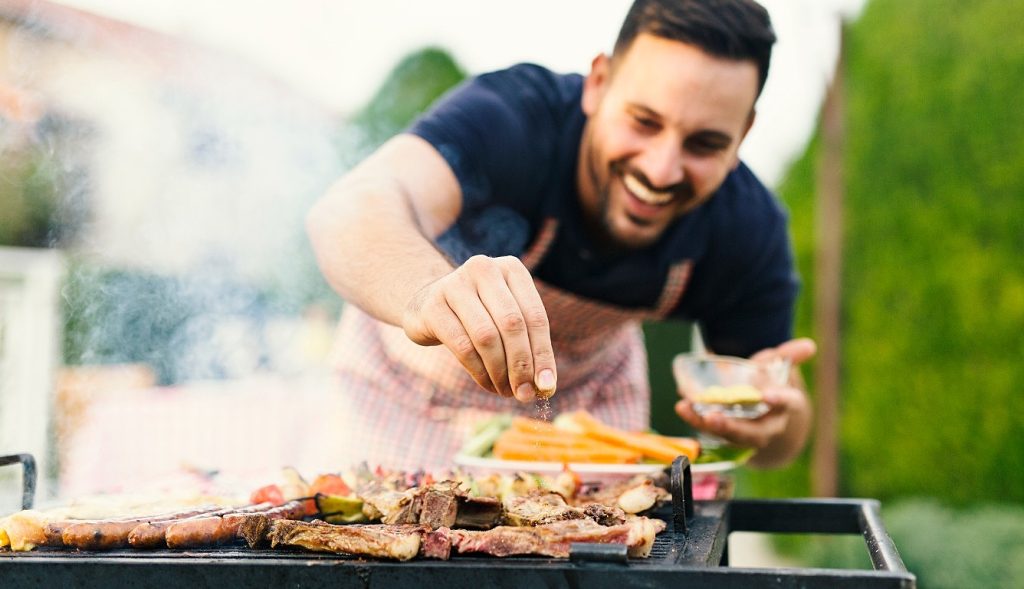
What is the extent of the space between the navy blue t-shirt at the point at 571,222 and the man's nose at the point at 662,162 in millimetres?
311

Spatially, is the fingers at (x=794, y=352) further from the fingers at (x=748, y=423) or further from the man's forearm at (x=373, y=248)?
the man's forearm at (x=373, y=248)

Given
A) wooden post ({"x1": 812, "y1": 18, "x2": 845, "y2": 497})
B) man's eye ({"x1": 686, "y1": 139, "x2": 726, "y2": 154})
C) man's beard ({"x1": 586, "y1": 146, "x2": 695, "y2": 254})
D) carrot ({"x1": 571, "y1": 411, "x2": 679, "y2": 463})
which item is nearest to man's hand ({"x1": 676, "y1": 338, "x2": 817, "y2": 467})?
carrot ({"x1": 571, "y1": 411, "x2": 679, "y2": 463})

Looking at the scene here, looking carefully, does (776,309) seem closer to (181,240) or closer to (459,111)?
(459,111)

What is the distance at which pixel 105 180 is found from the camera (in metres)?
4.23

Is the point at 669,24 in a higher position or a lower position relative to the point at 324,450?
higher

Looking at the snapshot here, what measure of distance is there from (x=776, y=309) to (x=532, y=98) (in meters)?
1.08

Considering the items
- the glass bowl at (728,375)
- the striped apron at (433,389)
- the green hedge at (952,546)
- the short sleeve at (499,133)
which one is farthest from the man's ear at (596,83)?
the green hedge at (952,546)

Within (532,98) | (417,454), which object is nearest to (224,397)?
(417,454)

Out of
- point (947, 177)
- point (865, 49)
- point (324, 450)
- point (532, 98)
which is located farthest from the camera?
point (865, 49)

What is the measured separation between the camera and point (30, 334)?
4.40 metres

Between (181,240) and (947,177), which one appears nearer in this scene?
(181,240)

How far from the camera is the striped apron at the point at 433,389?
2.93 meters

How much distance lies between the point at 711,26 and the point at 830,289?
151 inches

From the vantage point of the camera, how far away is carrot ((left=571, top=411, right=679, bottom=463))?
7.16ft
